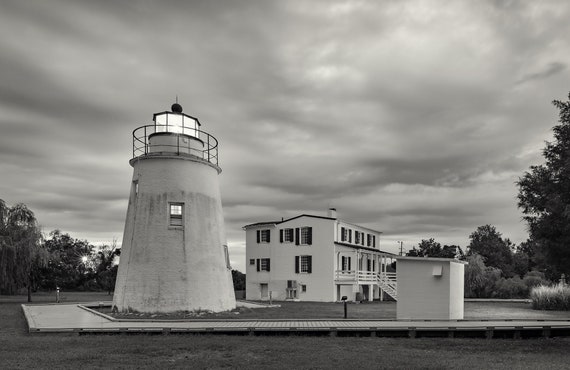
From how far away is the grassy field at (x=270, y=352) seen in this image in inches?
443

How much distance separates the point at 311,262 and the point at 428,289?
2470 centimetres

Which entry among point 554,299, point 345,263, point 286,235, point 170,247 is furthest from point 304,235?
point 170,247

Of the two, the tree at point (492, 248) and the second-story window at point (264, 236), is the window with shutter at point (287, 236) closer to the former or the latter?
the second-story window at point (264, 236)

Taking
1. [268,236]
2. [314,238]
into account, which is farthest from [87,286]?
[314,238]

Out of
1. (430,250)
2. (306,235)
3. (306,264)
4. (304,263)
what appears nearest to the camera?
(306,264)

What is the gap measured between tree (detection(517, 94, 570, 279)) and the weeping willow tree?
97.4 ft

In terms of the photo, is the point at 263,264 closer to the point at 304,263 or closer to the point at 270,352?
the point at 304,263

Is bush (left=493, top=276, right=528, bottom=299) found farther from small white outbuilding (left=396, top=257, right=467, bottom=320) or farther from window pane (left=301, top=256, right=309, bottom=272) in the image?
small white outbuilding (left=396, top=257, right=467, bottom=320)

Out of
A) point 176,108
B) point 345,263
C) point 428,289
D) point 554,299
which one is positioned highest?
point 176,108

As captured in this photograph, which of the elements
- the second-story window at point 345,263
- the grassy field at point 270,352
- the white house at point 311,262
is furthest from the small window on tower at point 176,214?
the second-story window at point 345,263

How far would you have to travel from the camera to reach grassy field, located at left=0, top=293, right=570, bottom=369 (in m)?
11.2

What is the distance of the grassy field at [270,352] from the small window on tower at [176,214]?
27.6 ft

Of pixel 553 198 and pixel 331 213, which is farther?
pixel 331 213

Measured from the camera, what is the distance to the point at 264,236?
4653cm
